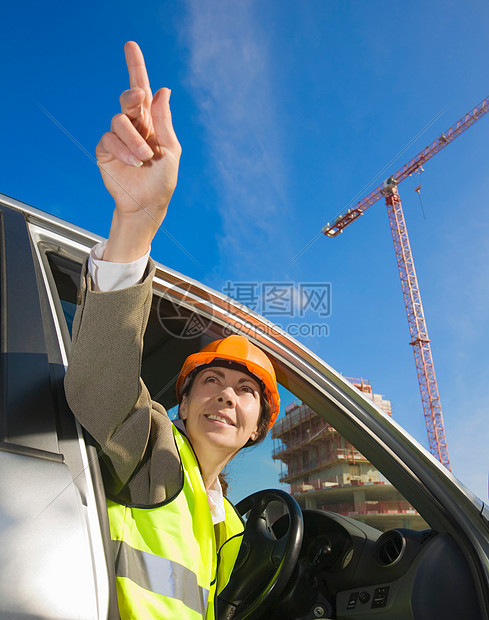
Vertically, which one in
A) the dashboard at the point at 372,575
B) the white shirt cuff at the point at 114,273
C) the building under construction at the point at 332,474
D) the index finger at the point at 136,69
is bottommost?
the dashboard at the point at 372,575

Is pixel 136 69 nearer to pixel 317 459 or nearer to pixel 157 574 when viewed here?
pixel 157 574

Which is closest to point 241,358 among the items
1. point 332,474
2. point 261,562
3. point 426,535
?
point 332,474

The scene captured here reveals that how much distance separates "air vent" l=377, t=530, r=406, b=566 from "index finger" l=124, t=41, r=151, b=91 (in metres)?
1.89

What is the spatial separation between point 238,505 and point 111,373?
1582 millimetres

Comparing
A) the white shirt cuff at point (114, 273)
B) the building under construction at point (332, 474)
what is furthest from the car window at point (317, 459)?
the white shirt cuff at point (114, 273)

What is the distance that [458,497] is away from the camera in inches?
77.5

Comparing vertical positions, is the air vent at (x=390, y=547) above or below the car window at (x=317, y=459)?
below

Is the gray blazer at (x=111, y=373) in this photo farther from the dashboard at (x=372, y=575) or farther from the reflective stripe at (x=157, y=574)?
the dashboard at (x=372, y=575)

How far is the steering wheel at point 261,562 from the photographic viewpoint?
1.99m

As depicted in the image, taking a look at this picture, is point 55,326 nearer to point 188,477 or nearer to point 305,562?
point 188,477

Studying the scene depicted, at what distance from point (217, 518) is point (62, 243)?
1184mm

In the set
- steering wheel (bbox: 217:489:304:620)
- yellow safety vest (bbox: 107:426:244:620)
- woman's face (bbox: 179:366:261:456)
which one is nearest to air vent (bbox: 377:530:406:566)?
steering wheel (bbox: 217:489:304:620)

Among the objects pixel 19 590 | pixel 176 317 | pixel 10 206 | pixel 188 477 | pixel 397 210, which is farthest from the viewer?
pixel 397 210

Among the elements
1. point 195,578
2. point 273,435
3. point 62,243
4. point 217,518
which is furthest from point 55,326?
point 273,435
